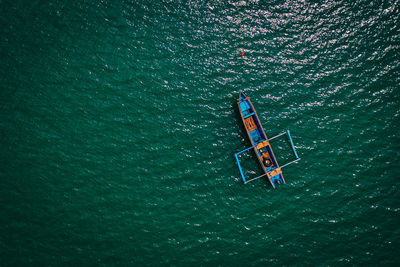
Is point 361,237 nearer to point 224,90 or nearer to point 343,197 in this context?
point 343,197

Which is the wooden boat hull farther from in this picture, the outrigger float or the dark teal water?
the dark teal water

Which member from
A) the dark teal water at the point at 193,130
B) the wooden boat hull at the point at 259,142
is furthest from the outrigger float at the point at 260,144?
the dark teal water at the point at 193,130

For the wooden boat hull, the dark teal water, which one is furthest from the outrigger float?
the dark teal water

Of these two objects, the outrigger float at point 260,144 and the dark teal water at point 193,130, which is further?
the outrigger float at point 260,144

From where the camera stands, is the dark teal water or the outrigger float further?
the outrigger float

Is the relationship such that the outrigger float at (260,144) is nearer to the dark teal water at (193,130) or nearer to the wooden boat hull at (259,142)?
the wooden boat hull at (259,142)

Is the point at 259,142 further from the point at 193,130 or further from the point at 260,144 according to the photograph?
the point at 193,130
